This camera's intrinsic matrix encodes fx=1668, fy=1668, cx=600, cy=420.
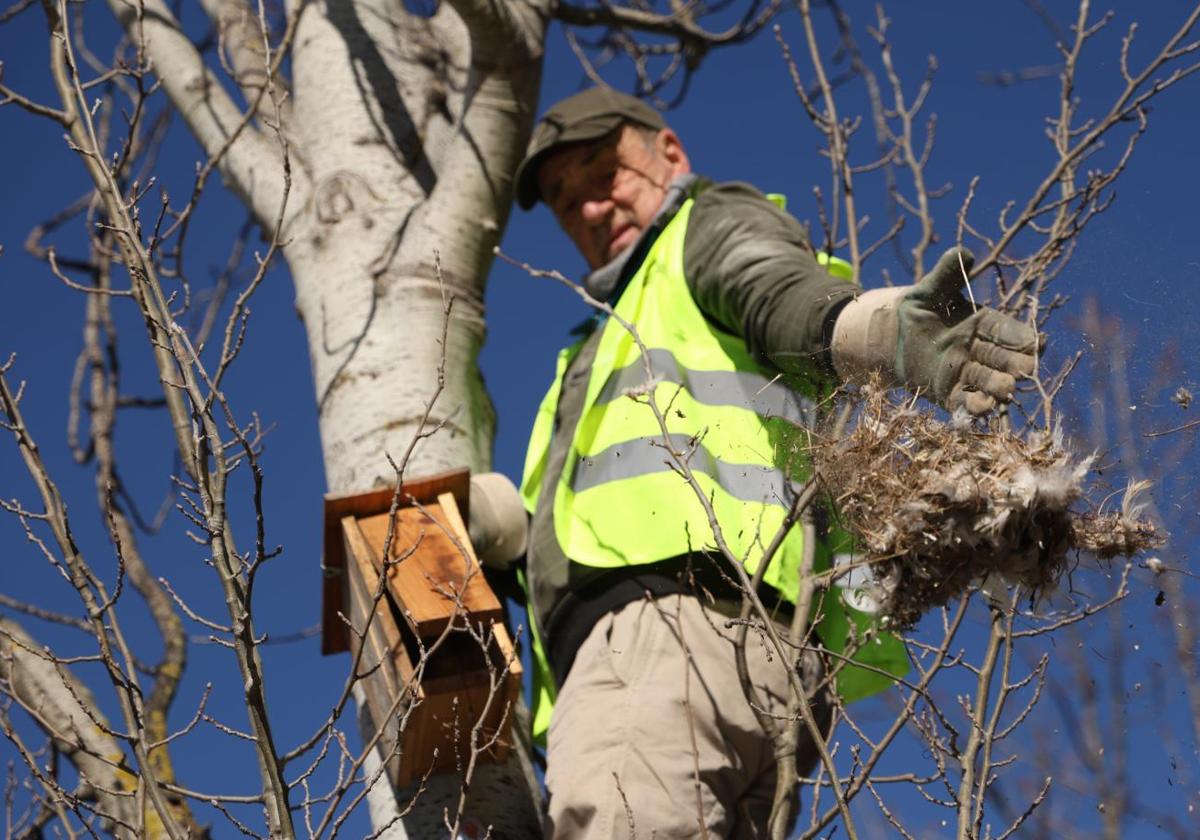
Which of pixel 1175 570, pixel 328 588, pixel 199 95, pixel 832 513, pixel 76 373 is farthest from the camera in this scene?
pixel 76 373

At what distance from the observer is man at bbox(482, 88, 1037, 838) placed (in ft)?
8.65

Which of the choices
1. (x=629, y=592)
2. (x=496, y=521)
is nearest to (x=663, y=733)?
(x=629, y=592)

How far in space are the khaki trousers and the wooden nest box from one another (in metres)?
0.15

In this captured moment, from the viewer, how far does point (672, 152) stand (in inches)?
153

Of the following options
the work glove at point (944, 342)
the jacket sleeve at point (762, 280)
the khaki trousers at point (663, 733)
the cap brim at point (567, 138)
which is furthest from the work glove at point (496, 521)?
the work glove at point (944, 342)

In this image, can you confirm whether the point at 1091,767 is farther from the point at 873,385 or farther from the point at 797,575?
the point at 873,385

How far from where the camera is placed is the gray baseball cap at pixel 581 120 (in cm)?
376

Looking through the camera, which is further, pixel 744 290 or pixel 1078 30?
pixel 1078 30

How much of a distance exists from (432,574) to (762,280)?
0.81 meters

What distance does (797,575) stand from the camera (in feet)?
9.98

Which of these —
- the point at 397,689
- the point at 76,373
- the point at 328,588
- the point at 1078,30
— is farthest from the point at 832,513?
the point at 76,373

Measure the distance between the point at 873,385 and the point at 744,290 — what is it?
23.8 inches

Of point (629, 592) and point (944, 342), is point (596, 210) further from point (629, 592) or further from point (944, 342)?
point (944, 342)

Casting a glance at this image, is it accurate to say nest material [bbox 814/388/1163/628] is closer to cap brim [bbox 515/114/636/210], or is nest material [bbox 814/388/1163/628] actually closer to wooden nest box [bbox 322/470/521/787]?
wooden nest box [bbox 322/470/521/787]
